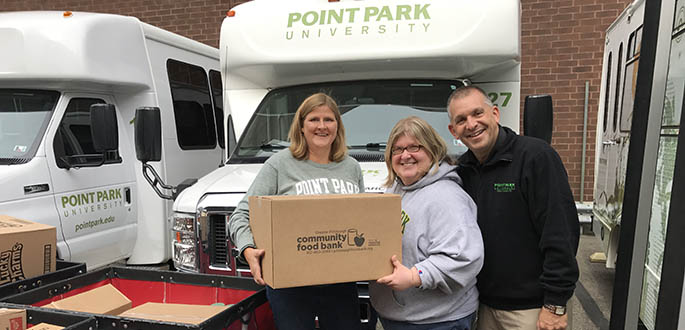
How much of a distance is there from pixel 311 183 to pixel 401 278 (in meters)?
0.72

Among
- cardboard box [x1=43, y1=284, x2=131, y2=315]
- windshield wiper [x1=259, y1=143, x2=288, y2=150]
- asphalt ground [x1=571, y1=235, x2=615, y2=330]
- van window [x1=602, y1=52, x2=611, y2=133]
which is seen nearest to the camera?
cardboard box [x1=43, y1=284, x2=131, y2=315]

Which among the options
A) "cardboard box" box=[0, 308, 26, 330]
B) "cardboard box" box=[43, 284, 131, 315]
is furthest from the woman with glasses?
"cardboard box" box=[0, 308, 26, 330]

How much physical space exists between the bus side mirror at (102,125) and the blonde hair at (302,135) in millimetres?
2475

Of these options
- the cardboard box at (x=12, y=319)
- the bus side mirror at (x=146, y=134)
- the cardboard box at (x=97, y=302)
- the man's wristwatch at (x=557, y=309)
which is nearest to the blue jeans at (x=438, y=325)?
the man's wristwatch at (x=557, y=309)

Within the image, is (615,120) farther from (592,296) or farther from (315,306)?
(315,306)

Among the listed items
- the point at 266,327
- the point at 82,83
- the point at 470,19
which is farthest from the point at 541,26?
the point at 266,327

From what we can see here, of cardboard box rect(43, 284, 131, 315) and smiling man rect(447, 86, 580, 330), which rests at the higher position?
smiling man rect(447, 86, 580, 330)

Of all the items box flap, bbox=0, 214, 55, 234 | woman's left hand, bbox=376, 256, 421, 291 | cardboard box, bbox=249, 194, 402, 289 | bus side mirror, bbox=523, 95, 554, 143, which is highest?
bus side mirror, bbox=523, 95, 554, 143

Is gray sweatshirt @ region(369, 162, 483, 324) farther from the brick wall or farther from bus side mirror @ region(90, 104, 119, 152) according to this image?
the brick wall

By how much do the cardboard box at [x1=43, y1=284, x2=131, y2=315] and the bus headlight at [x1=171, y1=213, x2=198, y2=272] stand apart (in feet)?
2.92

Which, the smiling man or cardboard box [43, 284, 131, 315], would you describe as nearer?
the smiling man

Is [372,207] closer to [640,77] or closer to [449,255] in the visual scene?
[449,255]

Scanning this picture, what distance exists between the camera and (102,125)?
4223 millimetres

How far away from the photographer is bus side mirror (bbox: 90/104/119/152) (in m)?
4.20
